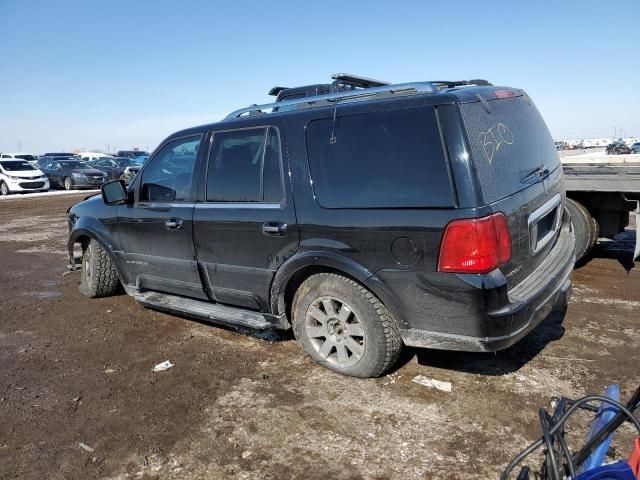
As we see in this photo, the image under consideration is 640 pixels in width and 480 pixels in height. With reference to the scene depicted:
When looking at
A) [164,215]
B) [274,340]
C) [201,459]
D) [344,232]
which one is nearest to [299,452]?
[201,459]

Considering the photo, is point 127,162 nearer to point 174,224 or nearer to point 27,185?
point 27,185

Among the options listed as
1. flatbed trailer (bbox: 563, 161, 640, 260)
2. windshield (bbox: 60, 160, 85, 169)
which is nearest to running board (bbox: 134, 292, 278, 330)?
flatbed trailer (bbox: 563, 161, 640, 260)

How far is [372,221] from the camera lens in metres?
3.04

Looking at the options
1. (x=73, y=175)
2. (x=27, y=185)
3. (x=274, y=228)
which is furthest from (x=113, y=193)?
(x=73, y=175)

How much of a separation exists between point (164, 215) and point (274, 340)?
4.82 ft

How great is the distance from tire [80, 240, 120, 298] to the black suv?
1330mm

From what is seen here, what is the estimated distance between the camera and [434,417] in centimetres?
295

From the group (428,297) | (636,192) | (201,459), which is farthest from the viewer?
(636,192)

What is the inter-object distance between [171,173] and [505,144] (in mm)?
2829

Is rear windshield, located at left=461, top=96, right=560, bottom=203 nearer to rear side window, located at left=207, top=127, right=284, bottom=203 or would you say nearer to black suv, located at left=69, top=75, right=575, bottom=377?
black suv, located at left=69, top=75, right=575, bottom=377

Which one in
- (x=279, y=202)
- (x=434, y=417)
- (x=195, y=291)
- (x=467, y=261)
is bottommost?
(x=434, y=417)

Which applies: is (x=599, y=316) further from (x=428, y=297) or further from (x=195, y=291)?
(x=195, y=291)

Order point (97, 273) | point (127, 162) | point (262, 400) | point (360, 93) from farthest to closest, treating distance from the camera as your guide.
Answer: point (127, 162) → point (97, 273) → point (360, 93) → point (262, 400)

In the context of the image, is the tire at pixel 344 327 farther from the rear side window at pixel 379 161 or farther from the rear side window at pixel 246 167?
the rear side window at pixel 246 167
